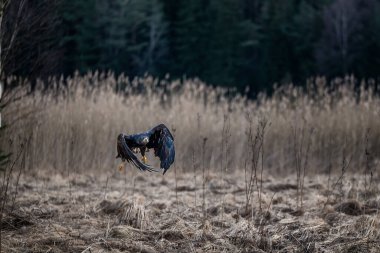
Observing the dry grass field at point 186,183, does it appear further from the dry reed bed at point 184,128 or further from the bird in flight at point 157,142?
the bird in flight at point 157,142

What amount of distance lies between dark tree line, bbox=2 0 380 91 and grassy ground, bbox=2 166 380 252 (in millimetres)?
13075

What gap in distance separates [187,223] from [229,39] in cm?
1947

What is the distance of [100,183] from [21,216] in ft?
8.40

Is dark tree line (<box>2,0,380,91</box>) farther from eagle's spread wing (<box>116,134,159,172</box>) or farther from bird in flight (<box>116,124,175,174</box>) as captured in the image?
eagle's spread wing (<box>116,134,159,172</box>)

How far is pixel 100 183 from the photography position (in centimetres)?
642

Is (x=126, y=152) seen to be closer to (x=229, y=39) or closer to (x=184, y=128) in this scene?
(x=184, y=128)

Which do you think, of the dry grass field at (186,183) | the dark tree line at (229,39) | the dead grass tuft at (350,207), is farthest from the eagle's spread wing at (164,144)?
the dark tree line at (229,39)

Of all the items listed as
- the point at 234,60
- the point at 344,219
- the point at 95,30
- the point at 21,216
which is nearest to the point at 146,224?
the point at 21,216

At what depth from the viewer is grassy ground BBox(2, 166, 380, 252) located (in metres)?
3.43

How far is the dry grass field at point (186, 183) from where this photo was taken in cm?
359

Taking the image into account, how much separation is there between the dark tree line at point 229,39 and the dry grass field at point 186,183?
10536 millimetres

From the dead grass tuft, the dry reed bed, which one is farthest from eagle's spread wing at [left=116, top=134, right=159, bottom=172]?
the dry reed bed

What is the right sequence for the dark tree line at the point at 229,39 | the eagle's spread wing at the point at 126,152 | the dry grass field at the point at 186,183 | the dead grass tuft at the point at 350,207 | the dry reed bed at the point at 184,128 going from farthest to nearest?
the dark tree line at the point at 229,39
the dry reed bed at the point at 184,128
the dead grass tuft at the point at 350,207
the dry grass field at the point at 186,183
the eagle's spread wing at the point at 126,152

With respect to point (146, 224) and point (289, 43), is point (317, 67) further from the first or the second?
point (146, 224)
